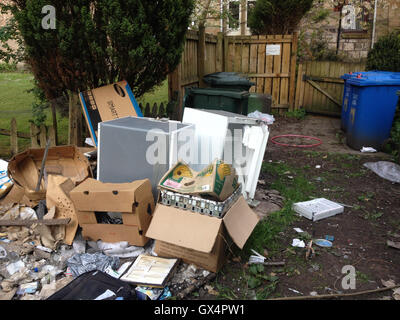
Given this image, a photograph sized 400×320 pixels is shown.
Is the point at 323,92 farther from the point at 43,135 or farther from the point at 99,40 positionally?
the point at 43,135

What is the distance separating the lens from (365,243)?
3289mm

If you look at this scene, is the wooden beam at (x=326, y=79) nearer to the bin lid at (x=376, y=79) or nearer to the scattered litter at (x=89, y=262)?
the bin lid at (x=376, y=79)

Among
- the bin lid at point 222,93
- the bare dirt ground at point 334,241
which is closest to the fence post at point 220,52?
the bin lid at point 222,93

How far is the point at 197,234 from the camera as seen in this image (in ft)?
8.59

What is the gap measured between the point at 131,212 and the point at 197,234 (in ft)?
2.10

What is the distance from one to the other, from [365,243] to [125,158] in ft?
8.06

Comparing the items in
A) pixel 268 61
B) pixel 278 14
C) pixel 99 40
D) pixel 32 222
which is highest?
pixel 278 14

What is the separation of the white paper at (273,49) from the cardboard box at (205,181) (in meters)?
6.88

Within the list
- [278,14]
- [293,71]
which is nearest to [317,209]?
[293,71]

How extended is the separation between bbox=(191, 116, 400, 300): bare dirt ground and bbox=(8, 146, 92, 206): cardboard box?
202cm

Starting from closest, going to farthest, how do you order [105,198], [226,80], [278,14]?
[105,198] → [226,80] → [278,14]

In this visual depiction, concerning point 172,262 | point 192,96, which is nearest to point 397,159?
point 192,96

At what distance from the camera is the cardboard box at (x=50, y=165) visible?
370 centimetres

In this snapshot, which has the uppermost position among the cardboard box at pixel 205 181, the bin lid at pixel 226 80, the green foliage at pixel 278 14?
the green foliage at pixel 278 14
